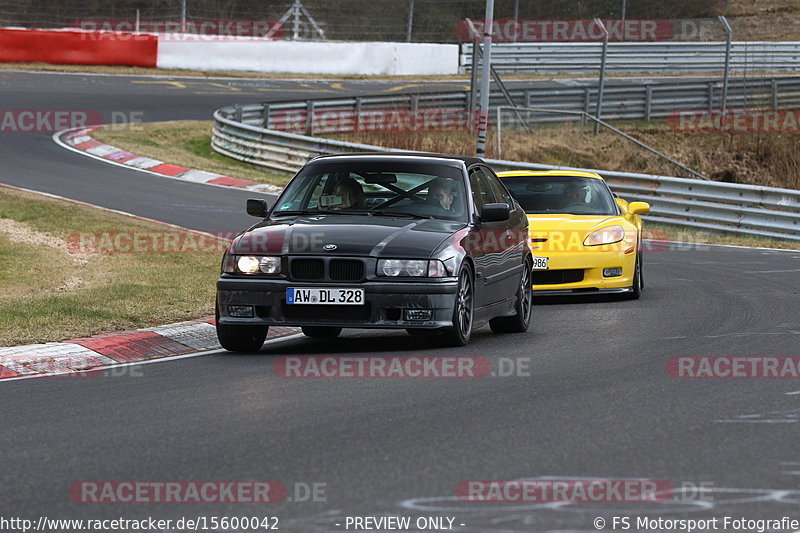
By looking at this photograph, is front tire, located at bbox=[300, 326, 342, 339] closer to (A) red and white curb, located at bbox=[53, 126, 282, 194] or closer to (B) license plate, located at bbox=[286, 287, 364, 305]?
(B) license plate, located at bbox=[286, 287, 364, 305]

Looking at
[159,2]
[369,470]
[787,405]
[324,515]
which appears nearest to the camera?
[324,515]

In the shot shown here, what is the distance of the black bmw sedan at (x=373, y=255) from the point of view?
975 cm

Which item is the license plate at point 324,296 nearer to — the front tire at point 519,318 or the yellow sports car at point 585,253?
the front tire at point 519,318

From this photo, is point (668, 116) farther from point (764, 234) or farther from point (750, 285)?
point (750, 285)

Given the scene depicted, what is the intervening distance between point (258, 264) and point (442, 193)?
71.2 inches

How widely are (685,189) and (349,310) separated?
15.6m

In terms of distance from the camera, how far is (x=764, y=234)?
2314 cm

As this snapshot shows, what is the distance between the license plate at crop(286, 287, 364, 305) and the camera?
31.8ft

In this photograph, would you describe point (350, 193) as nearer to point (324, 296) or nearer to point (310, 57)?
point (324, 296)

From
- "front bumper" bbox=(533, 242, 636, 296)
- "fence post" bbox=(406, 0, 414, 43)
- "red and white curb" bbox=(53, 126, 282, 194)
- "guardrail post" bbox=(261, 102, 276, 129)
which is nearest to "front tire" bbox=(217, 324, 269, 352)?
"front bumper" bbox=(533, 242, 636, 296)

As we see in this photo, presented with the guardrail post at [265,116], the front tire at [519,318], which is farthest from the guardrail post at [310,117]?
the front tire at [519,318]

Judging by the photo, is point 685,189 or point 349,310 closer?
point 349,310

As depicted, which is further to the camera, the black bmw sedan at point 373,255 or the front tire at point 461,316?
the front tire at point 461,316

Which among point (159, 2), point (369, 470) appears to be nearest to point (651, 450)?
point (369, 470)
